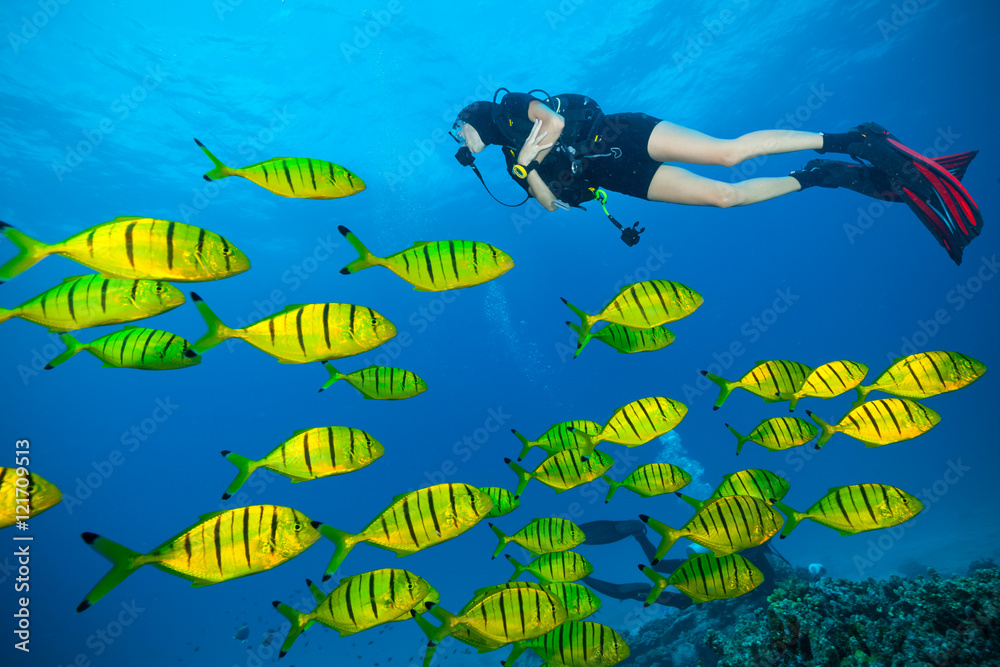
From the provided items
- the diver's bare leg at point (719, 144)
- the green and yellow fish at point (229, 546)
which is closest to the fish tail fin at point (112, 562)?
the green and yellow fish at point (229, 546)

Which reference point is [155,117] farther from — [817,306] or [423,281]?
[817,306]

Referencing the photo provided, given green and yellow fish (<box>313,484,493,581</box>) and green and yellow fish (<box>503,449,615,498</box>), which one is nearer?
green and yellow fish (<box>313,484,493,581</box>)

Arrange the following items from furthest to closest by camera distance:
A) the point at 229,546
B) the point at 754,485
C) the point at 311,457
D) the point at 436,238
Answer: the point at 436,238
the point at 754,485
the point at 311,457
the point at 229,546

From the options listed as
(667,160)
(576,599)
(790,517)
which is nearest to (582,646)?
(576,599)

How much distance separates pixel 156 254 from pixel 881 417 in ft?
15.1

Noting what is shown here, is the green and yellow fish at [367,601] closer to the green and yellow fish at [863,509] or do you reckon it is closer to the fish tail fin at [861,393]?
the green and yellow fish at [863,509]

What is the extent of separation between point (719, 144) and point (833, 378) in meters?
2.50

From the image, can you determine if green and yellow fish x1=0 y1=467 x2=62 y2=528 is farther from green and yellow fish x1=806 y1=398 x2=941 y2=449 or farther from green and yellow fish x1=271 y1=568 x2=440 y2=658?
green and yellow fish x1=806 y1=398 x2=941 y2=449

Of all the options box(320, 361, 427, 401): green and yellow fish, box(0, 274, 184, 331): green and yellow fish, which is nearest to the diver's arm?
box(320, 361, 427, 401): green and yellow fish

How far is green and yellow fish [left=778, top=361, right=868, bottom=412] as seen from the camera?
3.36 m

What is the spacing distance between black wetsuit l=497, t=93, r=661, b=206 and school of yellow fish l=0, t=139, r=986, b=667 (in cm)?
195

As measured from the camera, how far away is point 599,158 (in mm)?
4680

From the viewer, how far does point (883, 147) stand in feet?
15.3

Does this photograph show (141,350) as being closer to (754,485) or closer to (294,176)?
(294,176)
